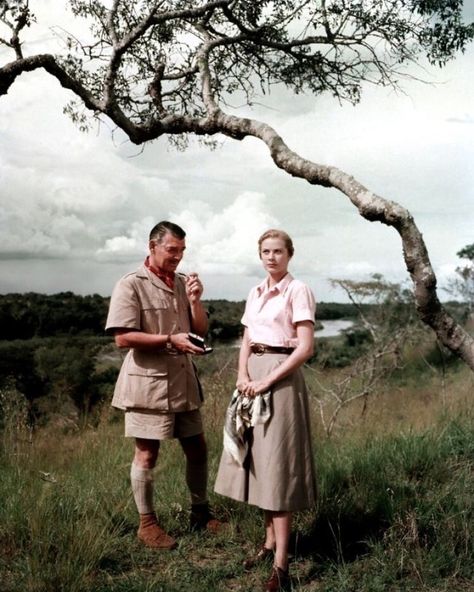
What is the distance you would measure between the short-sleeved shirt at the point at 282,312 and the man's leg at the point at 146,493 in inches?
46.3

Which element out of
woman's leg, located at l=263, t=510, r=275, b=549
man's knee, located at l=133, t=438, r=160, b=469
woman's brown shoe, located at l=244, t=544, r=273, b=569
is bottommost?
woman's brown shoe, located at l=244, t=544, r=273, b=569

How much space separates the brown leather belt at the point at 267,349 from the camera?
149 inches

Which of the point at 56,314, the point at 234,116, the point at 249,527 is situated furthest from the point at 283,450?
the point at 56,314

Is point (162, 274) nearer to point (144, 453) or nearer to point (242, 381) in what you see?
point (242, 381)

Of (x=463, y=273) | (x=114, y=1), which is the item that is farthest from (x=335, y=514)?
(x=463, y=273)

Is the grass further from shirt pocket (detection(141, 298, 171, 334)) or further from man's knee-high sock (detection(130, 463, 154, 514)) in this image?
shirt pocket (detection(141, 298, 171, 334))

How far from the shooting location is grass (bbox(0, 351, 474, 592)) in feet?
12.7

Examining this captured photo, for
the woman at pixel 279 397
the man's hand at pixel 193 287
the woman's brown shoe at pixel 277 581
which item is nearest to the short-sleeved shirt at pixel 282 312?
the woman at pixel 279 397

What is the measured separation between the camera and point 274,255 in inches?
151

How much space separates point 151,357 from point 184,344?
0.32 meters

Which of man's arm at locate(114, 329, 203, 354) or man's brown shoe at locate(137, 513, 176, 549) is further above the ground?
man's arm at locate(114, 329, 203, 354)

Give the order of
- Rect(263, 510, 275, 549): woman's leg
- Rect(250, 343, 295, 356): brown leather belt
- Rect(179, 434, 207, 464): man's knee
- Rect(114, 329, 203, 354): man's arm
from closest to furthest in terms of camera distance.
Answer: Rect(250, 343, 295, 356): brown leather belt
Rect(263, 510, 275, 549): woman's leg
Rect(114, 329, 203, 354): man's arm
Rect(179, 434, 207, 464): man's knee

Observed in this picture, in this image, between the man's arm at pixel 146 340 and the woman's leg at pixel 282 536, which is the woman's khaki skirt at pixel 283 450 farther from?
the man's arm at pixel 146 340

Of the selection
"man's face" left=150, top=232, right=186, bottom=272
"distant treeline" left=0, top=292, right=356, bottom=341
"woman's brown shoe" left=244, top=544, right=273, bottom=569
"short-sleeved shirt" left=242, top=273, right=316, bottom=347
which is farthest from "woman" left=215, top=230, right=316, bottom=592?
"distant treeline" left=0, top=292, right=356, bottom=341
